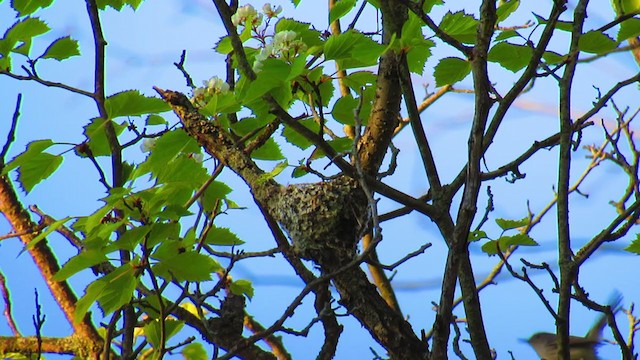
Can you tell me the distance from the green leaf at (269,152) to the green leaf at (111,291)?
32 centimetres

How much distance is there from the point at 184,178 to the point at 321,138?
10.0 inches

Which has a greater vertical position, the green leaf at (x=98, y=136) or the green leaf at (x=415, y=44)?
the green leaf at (x=98, y=136)

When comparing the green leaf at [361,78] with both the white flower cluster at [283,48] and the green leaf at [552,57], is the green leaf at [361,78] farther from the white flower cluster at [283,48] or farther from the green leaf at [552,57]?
the green leaf at [552,57]

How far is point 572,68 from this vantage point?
1.09 meters

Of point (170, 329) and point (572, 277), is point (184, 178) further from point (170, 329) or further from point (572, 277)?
point (572, 277)

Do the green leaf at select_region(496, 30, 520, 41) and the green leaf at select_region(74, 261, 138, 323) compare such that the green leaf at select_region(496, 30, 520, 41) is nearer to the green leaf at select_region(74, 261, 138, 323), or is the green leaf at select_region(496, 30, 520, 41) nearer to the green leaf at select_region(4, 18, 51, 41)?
the green leaf at select_region(74, 261, 138, 323)

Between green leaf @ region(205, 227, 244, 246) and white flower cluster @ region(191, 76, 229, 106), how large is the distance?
0.25 m

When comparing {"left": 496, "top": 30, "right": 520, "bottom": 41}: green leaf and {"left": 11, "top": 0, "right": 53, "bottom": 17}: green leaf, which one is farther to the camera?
{"left": 11, "top": 0, "right": 53, "bottom": 17}: green leaf

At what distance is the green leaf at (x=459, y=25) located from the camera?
3.61 feet

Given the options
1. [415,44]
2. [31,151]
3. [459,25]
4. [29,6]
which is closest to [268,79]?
[415,44]

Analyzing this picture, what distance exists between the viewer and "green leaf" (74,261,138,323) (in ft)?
3.46

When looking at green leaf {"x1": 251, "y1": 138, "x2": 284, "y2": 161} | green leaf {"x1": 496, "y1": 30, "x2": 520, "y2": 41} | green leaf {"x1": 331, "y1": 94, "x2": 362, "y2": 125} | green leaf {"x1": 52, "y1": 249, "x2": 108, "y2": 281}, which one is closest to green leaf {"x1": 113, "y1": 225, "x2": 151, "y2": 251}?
green leaf {"x1": 52, "y1": 249, "x2": 108, "y2": 281}

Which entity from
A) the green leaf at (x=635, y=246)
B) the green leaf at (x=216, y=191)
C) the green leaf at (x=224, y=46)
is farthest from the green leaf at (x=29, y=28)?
the green leaf at (x=635, y=246)

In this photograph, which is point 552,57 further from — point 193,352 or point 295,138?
point 193,352
